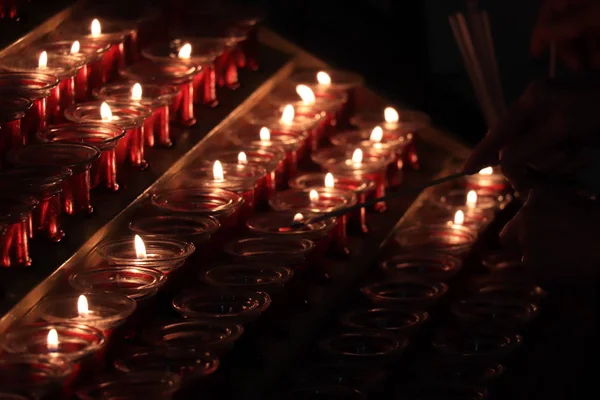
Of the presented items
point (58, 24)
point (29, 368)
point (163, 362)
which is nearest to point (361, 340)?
point (163, 362)

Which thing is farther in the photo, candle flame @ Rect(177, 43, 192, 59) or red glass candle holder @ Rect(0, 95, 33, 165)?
candle flame @ Rect(177, 43, 192, 59)

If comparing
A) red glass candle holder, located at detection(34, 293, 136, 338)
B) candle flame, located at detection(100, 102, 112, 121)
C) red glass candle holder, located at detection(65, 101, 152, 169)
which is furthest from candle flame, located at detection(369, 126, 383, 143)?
red glass candle holder, located at detection(34, 293, 136, 338)

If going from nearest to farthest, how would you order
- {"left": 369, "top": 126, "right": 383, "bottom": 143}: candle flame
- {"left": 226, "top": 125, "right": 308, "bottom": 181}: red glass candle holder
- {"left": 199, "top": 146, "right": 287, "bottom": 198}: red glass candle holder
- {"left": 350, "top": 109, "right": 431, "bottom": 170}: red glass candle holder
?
{"left": 199, "top": 146, "right": 287, "bottom": 198}: red glass candle holder < {"left": 226, "top": 125, "right": 308, "bottom": 181}: red glass candle holder < {"left": 369, "top": 126, "right": 383, "bottom": 143}: candle flame < {"left": 350, "top": 109, "right": 431, "bottom": 170}: red glass candle holder

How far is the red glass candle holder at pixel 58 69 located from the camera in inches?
130

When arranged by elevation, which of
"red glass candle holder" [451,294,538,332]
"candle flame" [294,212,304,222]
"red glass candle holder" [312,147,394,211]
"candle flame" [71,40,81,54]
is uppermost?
"candle flame" [71,40,81,54]

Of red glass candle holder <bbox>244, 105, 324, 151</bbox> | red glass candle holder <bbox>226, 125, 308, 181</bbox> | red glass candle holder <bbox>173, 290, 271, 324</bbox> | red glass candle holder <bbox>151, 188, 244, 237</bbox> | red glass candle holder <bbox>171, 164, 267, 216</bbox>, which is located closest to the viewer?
red glass candle holder <bbox>173, 290, 271, 324</bbox>

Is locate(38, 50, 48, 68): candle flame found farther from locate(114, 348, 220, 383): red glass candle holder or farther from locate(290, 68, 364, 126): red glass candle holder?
locate(290, 68, 364, 126): red glass candle holder

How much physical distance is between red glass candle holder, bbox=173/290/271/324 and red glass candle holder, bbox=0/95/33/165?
51cm

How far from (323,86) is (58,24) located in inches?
34.3

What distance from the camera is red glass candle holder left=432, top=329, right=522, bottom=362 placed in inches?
122

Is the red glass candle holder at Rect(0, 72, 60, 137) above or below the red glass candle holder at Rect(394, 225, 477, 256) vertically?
above

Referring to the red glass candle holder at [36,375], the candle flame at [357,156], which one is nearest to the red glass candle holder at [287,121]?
the candle flame at [357,156]

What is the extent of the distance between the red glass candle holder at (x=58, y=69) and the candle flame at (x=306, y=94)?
2.67ft

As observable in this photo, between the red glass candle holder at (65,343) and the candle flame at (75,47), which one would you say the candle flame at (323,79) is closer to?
the candle flame at (75,47)
